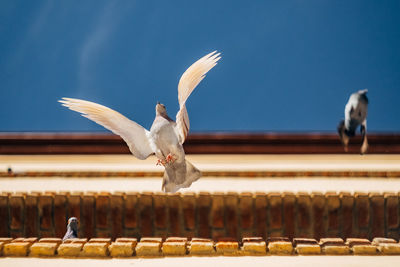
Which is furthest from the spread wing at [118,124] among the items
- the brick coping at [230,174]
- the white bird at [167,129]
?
the brick coping at [230,174]

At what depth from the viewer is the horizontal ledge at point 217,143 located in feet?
25.6

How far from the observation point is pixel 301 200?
4.73 metres

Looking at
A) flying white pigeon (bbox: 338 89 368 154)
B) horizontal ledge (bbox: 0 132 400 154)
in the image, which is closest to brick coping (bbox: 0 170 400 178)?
horizontal ledge (bbox: 0 132 400 154)

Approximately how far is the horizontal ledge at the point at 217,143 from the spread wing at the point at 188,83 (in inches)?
224

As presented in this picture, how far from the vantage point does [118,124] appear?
2.27 meters

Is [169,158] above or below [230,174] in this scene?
above

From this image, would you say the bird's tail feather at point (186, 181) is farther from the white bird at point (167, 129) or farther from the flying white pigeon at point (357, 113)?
the flying white pigeon at point (357, 113)

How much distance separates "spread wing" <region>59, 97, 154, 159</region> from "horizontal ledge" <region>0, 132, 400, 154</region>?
5.49 m

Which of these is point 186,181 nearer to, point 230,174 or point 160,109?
point 160,109

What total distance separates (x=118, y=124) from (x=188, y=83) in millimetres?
434

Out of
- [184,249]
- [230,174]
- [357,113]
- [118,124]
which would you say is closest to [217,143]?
[230,174]

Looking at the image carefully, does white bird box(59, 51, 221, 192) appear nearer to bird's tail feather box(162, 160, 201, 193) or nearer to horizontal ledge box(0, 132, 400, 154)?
bird's tail feather box(162, 160, 201, 193)

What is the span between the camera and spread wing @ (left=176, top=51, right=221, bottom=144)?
81.3 inches

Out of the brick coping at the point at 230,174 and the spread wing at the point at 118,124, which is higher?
the spread wing at the point at 118,124
